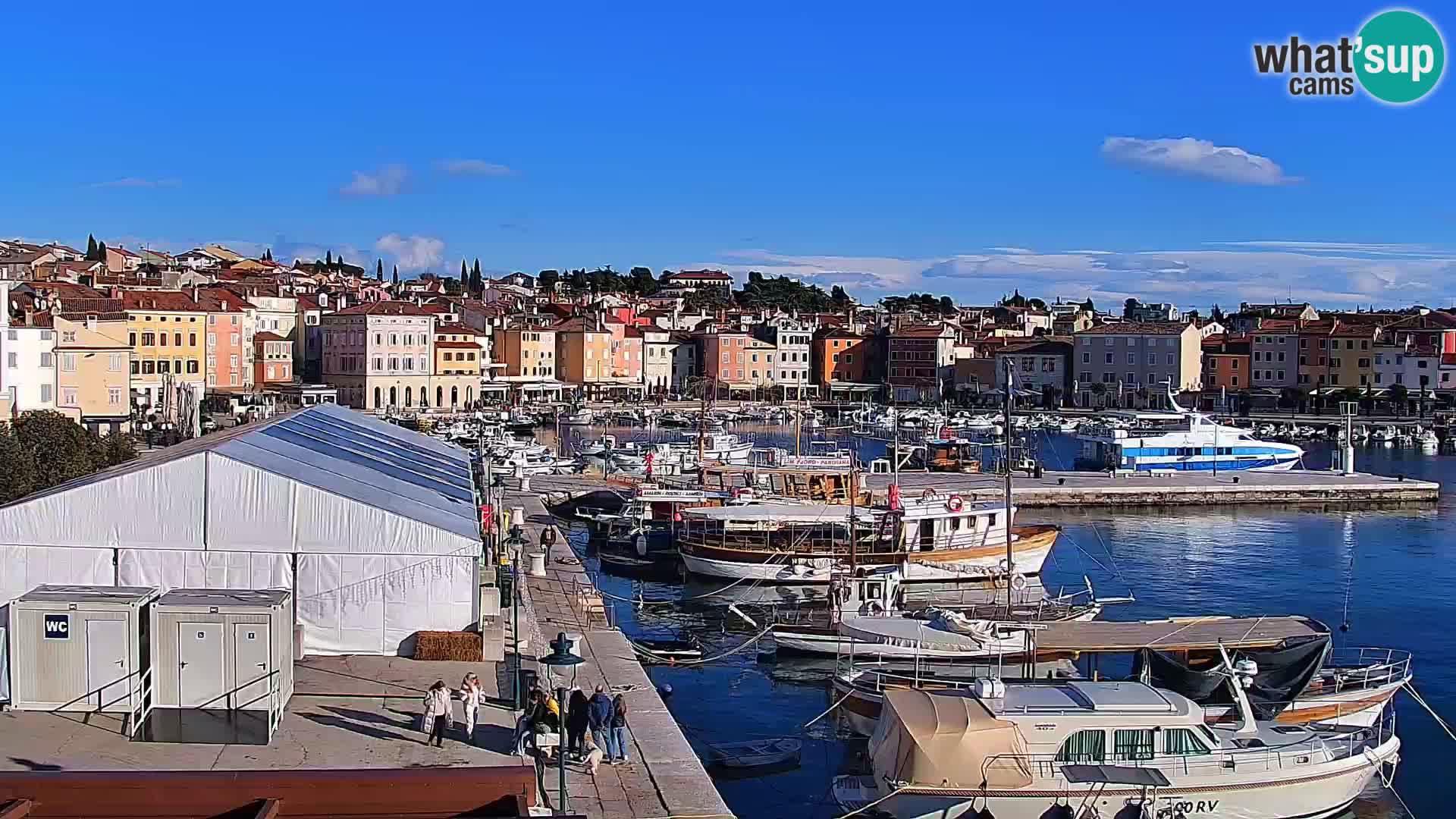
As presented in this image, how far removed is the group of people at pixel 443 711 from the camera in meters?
11.6

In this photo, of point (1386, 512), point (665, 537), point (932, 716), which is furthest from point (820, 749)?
point (1386, 512)

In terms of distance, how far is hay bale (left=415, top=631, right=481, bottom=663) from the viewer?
47.4ft

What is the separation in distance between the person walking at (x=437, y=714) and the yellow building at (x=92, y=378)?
36.3 m

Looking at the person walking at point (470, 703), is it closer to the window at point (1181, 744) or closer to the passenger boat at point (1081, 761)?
the passenger boat at point (1081, 761)

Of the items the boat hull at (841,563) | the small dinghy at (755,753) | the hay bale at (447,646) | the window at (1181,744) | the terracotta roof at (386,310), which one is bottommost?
the small dinghy at (755,753)

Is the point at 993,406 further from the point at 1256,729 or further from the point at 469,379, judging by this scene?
the point at 1256,729

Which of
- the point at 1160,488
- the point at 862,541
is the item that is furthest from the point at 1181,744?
the point at 1160,488

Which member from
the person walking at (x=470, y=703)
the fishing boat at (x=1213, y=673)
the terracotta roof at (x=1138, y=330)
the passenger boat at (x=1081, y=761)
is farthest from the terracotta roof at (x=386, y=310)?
the person walking at (x=470, y=703)

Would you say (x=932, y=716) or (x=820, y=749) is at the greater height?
(x=932, y=716)

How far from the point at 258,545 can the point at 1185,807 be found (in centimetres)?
838

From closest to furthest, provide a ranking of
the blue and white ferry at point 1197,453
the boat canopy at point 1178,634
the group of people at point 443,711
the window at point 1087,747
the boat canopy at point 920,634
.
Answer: the group of people at point 443,711 → the window at point 1087,747 → the boat canopy at point 1178,634 → the boat canopy at point 920,634 → the blue and white ferry at point 1197,453

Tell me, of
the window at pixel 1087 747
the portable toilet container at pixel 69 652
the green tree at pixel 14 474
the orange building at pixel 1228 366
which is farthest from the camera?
the orange building at pixel 1228 366

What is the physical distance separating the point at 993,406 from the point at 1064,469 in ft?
112

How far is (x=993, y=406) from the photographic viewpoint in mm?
87750
